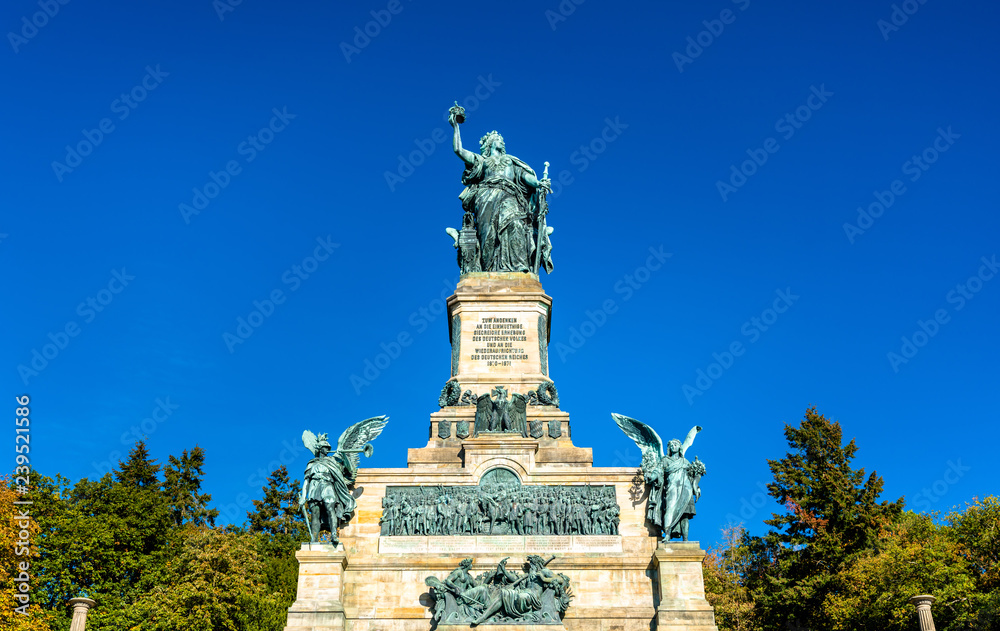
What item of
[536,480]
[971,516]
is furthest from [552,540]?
[971,516]

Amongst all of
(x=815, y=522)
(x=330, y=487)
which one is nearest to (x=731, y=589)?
(x=815, y=522)

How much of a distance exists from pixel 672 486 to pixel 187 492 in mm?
30221

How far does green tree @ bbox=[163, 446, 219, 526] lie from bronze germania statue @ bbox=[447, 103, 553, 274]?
22793 millimetres

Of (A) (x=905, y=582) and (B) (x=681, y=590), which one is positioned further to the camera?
(A) (x=905, y=582)

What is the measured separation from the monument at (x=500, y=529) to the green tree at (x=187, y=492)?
75.7 ft

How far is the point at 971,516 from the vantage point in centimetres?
3133

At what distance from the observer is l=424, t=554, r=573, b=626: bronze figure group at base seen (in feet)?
77.7

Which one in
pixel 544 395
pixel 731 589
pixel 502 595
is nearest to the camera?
pixel 502 595

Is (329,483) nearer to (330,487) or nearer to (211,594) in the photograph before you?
(330,487)

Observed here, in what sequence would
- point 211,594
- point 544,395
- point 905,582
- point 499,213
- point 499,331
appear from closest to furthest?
point 544,395
point 905,582
point 499,331
point 499,213
point 211,594

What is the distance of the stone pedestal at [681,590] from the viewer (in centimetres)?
2342

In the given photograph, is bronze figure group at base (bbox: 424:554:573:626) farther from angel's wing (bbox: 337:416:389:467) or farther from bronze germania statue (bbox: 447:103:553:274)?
bronze germania statue (bbox: 447:103:553:274)

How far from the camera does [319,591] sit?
79.0 ft

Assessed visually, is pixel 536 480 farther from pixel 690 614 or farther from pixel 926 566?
pixel 926 566
